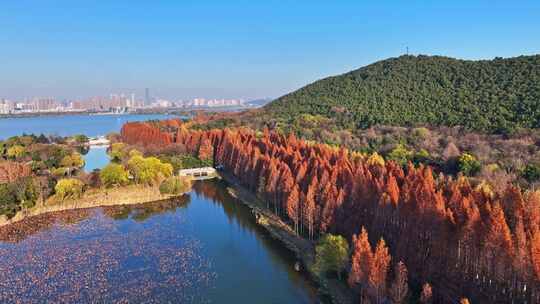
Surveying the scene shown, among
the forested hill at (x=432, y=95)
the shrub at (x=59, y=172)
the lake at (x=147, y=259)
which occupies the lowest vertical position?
the lake at (x=147, y=259)

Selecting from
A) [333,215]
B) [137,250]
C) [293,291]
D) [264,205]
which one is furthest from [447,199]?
[137,250]

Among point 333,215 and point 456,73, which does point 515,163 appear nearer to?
point 333,215

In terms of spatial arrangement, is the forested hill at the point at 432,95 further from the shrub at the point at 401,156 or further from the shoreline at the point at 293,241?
the shoreline at the point at 293,241

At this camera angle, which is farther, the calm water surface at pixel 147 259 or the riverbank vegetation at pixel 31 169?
the riverbank vegetation at pixel 31 169

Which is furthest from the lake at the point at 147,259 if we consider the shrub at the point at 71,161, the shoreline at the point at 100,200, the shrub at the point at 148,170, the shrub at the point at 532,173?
the shrub at the point at 532,173

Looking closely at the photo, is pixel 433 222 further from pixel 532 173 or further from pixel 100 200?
pixel 100 200

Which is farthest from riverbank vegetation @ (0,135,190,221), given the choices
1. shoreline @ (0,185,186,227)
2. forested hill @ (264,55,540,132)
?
forested hill @ (264,55,540,132)

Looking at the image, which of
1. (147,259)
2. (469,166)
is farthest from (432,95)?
(147,259)
